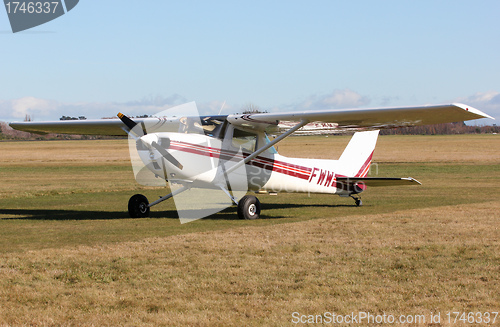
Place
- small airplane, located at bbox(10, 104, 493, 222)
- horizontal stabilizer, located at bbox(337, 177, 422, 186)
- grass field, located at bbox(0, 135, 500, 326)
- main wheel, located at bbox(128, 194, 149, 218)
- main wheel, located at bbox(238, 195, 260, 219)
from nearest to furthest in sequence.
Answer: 1. grass field, located at bbox(0, 135, 500, 326)
2. small airplane, located at bbox(10, 104, 493, 222)
3. main wheel, located at bbox(238, 195, 260, 219)
4. main wheel, located at bbox(128, 194, 149, 218)
5. horizontal stabilizer, located at bbox(337, 177, 422, 186)

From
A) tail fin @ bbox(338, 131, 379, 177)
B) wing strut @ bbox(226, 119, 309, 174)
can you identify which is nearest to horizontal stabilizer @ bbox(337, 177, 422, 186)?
tail fin @ bbox(338, 131, 379, 177)

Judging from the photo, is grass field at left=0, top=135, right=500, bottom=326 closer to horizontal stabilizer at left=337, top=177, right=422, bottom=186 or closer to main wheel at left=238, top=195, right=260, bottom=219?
main wheel at left=238, top=195, right=260, bottom=219

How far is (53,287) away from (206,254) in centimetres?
245

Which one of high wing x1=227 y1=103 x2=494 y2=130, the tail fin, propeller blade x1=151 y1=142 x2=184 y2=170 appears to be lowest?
the tail fin

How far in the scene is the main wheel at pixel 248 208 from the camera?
42.8 feet

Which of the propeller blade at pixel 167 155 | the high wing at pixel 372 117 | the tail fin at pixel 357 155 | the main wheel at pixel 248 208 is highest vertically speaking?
the high wing at pixel 372 117

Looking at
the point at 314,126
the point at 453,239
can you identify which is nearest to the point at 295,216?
the point at 314,126

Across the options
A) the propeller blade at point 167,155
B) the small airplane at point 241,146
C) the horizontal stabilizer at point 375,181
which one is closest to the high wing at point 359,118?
the small airplane at point 241,146

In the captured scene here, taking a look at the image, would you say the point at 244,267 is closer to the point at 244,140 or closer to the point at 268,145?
the point at 268,145

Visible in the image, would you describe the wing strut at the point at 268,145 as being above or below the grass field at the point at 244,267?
above

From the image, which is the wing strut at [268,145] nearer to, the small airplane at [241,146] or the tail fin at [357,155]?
the small airplane at [241,146]

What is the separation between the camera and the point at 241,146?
1353 cm

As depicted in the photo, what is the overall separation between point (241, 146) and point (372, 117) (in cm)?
310

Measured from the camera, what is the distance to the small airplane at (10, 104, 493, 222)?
12.1 meters
